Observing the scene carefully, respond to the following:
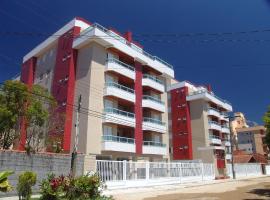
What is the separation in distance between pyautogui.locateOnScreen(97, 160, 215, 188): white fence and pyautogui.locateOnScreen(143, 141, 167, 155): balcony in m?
4.55

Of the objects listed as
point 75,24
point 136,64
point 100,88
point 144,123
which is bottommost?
point 144,123

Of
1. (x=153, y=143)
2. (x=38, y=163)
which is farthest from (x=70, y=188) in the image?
(x=153, y=143)

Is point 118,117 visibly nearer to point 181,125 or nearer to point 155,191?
point 155,191

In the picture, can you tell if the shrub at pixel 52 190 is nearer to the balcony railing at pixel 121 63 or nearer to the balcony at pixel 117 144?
the balcony at pixel 117 144

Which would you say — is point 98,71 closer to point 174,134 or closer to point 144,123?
point 144,123

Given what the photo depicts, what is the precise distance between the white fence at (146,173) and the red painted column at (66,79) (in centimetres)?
810

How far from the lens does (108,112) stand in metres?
30.3

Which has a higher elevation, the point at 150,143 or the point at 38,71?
the point at 38,71

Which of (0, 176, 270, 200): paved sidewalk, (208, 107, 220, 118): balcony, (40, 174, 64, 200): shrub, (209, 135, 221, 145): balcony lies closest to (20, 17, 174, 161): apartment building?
(0, 176, 270, 200): paved sidewalk

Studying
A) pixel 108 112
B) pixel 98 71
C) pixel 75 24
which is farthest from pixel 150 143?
pixel 75 24

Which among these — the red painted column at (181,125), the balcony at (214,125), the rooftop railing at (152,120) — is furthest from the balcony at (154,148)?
the balcony at (214,125)

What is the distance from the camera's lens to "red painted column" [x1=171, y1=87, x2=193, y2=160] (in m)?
52.6

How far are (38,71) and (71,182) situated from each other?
27827 millimetres

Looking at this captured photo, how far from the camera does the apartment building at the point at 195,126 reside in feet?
169
